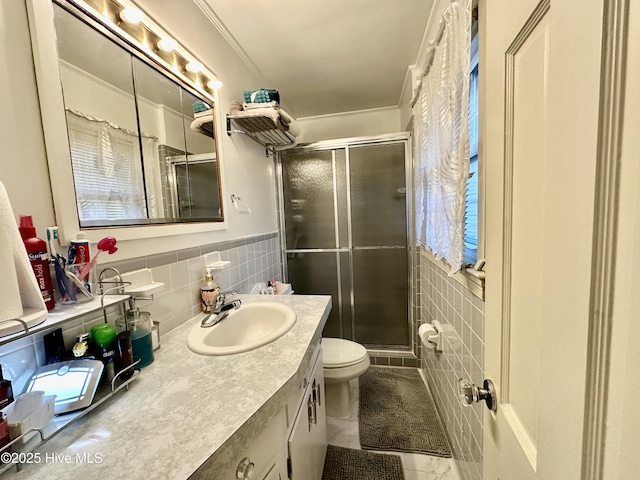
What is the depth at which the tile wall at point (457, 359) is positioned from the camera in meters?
0.96

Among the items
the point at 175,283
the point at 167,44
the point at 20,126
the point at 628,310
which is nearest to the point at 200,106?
the point at 167,44

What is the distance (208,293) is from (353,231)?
145cm

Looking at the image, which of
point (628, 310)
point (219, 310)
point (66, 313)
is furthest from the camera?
point (219, 310)

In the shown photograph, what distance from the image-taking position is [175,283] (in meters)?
1.09

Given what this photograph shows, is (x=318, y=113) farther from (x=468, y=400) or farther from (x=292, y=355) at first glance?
(x=468, y=400)

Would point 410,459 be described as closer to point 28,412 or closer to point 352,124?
point 28,412

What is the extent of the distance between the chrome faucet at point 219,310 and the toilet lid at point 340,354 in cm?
69

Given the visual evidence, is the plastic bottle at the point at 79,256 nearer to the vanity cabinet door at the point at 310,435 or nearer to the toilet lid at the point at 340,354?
the vanity cabinet door at the point at 310,435

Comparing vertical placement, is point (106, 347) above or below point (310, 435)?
above

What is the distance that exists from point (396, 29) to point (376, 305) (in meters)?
2.04

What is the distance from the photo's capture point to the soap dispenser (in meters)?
1.22

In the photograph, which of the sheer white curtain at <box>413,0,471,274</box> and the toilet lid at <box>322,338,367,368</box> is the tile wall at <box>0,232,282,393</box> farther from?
the sheer white curtain at <box>413,0,471,274</box>

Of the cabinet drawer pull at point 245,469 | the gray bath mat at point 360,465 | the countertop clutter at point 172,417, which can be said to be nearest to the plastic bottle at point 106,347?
the countertop clutter at point 172,417

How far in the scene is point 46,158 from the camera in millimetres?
700
